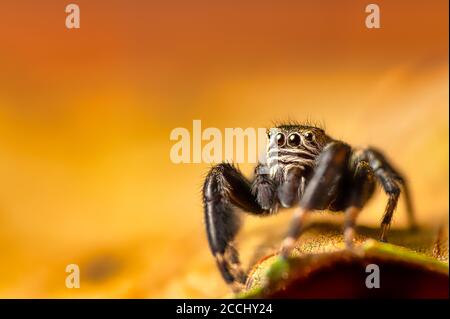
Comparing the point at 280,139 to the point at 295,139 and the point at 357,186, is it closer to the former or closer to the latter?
the point at 295,139

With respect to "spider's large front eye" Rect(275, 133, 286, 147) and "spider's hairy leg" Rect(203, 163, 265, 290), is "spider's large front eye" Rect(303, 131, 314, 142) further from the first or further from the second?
"spider's hairy leg" Rect(203, 163, 265, 290)

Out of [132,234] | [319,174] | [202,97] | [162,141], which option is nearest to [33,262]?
[132,234]

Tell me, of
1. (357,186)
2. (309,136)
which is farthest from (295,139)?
(357,186)

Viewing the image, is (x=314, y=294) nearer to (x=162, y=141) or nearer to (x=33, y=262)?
(x=33, y=262)

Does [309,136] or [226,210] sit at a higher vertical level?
[309,136]

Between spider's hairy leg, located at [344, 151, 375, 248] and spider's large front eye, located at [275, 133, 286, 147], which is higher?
spider's large front eye, located at [275, 133, 286, 147]

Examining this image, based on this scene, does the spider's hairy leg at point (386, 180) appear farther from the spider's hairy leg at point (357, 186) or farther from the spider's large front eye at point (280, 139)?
the spider's large front eye at point (280, 139)

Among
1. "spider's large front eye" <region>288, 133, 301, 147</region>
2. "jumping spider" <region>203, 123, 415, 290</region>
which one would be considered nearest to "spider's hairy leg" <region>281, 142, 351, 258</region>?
"jumping spider" <region>203, 123, 415, 290</region>
